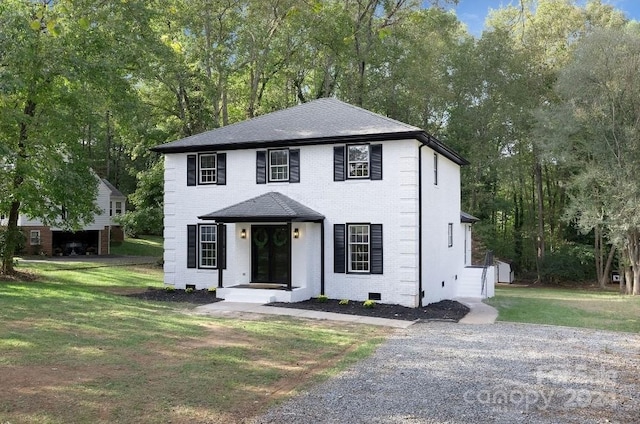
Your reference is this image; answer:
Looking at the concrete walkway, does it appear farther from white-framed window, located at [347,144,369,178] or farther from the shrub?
white-framed window, located at [347,144,369,178]

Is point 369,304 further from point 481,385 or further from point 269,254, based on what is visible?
point 481,385

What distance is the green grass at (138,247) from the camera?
39.6m

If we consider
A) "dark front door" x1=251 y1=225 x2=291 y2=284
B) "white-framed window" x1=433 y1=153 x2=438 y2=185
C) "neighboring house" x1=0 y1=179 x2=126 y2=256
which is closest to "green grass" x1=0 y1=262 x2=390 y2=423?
"dark front door" x1=251 y1=225 x2=291 y2=284

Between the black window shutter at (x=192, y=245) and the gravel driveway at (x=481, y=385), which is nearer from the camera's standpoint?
the gravel driveway at (x=481, y=385)

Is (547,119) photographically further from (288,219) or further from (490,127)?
(288,219)

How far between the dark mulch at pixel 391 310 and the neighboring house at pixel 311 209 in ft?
1.37

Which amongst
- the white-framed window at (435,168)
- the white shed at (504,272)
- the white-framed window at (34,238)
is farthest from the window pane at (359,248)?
the white-framed window at (34,238)

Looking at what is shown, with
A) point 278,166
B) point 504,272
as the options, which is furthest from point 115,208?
point 504,272

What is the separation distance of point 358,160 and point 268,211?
10.3 feet

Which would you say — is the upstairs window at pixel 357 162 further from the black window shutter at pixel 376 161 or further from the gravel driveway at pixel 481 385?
the gravel driveway at pixel 481 385

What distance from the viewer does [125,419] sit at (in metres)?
5.46

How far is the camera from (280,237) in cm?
1683

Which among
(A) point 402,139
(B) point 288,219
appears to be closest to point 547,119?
(A) point 402,139

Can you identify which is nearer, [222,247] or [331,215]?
[331,215]
